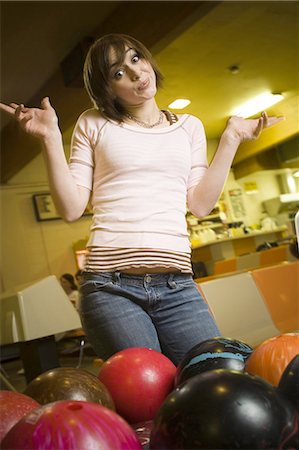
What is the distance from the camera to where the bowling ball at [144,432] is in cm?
37

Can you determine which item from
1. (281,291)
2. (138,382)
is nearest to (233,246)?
(281,291)

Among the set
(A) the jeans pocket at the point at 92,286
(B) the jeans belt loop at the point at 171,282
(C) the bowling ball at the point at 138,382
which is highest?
(A) the jeans pocket at the point at 92,286

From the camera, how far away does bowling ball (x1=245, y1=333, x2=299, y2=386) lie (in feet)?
1.25

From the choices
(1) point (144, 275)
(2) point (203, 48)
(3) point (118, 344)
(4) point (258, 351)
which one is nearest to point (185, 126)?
(1) point (144, 275)

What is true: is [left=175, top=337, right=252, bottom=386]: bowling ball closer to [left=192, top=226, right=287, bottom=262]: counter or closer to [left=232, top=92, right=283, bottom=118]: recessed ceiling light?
[left=232, top=92, right=283, bottom=118]: recessed ceiling light

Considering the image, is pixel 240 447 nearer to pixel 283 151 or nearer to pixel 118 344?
pixel 118 344

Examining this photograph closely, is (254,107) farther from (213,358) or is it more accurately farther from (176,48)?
(176,48)

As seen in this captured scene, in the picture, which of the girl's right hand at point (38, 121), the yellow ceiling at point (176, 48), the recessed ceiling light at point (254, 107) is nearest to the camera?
the girl's right hand at point (38, 121)

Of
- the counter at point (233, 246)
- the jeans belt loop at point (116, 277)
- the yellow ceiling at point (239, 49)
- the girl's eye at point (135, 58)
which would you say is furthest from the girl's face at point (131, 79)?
the counter at point (233, 246)

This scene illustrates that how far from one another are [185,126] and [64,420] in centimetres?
56

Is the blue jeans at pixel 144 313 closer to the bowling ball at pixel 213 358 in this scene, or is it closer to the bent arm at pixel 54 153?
the bent arm at pixel 54 153

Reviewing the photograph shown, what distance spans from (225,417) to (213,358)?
0.14m

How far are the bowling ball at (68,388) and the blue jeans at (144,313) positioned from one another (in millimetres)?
294

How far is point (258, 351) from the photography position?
404mm
